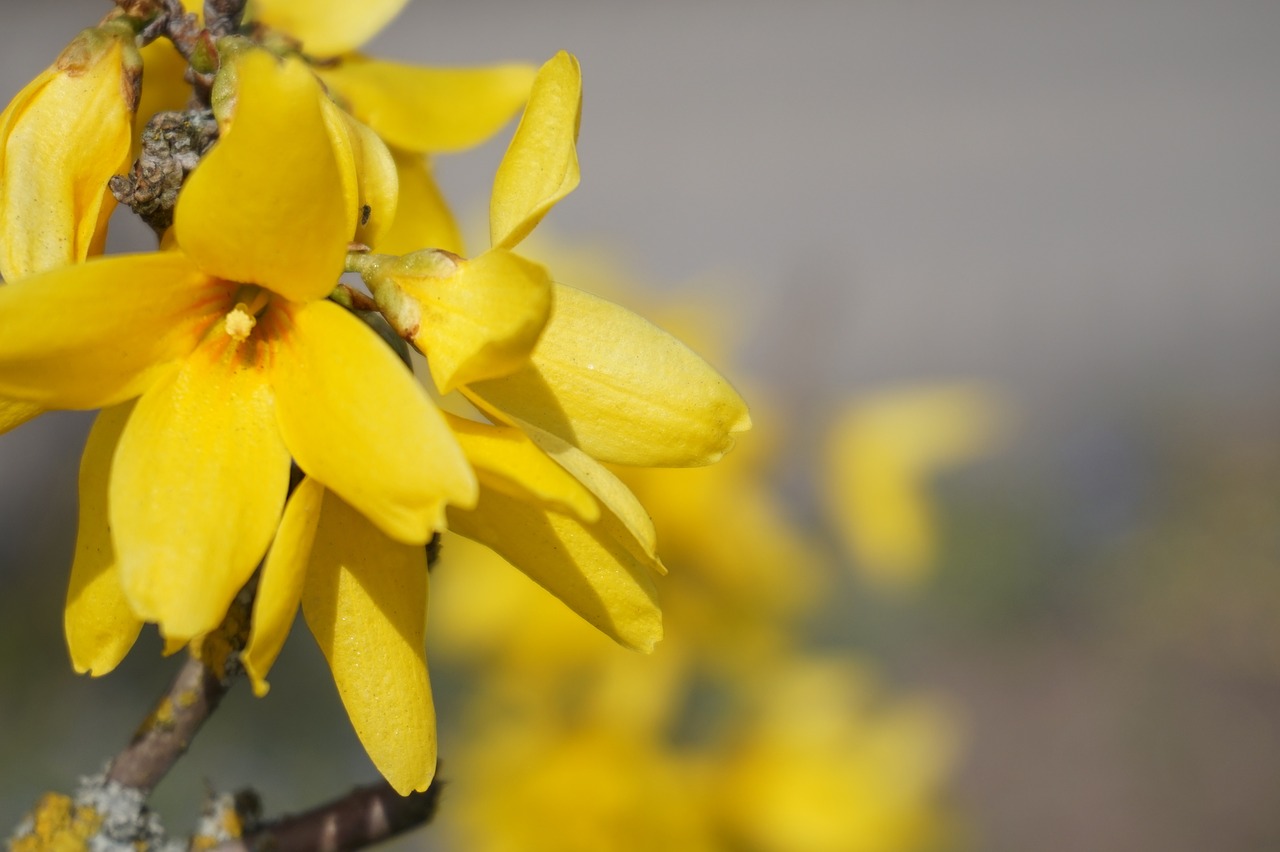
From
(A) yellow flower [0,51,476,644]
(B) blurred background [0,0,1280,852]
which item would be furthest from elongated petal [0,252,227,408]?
(B) blurred background [0,0,1280,852]

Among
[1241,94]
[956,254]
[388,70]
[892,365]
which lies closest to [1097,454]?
[892,365]

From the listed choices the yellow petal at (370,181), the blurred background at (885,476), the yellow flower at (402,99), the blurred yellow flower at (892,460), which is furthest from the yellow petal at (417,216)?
the blurred yellow flower at (892,460)

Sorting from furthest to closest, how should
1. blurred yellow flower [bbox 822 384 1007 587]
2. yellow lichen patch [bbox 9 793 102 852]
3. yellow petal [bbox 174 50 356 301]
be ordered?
blurred yellow flower [bbox 822 384 1007 587]
yellow lichen patch [bbox 9 793 102 852]
yellow petal [bbox 174 50 356 301]

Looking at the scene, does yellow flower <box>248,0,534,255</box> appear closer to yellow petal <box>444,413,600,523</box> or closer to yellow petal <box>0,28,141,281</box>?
yellow petal <box>0,28,141,281</box>

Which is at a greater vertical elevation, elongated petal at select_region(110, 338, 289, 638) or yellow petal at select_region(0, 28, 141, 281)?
yellow petal at select_region(0, 28, 141, 281)

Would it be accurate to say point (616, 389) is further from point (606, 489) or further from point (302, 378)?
point (302, 378)

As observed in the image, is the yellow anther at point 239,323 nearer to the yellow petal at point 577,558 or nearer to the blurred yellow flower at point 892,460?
the yellow petal at point 577,558

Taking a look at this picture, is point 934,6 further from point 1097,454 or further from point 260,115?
point 260,115
